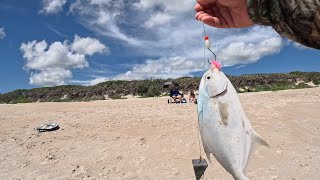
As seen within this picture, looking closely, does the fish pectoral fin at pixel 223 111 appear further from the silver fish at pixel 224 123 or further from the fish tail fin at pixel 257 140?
the fish tail fin at pixel 257 140

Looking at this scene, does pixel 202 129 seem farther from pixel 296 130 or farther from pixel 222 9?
pixel 296 130

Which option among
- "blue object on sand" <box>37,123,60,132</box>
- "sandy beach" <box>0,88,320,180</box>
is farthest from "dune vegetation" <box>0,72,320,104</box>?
A: "blue object on sand" <box>37,123,60,132</box>

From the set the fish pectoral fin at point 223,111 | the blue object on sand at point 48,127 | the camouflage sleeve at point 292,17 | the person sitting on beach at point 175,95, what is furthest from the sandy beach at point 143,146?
the camouflage sleeve at point 292,17

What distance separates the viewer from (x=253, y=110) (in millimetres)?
14461

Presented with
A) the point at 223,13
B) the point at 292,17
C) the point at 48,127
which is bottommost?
the point at 48,127

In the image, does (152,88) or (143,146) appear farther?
(152,88)

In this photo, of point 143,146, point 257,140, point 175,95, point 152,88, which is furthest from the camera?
point 152,88

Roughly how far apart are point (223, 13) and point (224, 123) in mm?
692

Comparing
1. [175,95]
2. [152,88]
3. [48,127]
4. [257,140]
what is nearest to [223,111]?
[257,140]

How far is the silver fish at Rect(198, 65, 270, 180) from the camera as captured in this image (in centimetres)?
258

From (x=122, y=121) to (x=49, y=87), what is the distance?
38.0 meters

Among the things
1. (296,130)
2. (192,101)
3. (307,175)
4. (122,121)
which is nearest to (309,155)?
(307,175)

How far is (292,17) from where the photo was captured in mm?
2225

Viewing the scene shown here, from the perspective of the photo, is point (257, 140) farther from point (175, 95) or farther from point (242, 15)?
point (175, 95)
